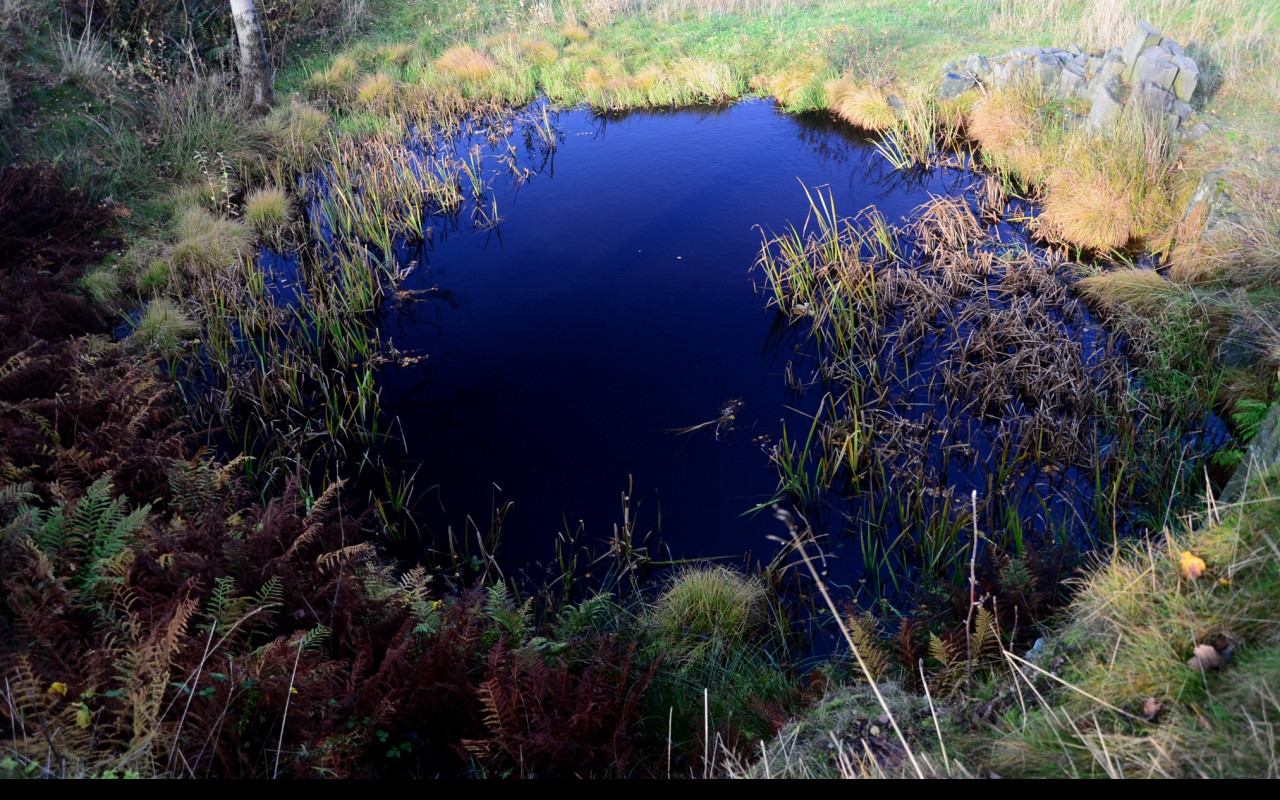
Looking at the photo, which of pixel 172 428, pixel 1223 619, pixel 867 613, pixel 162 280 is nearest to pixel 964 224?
pixel 867 613

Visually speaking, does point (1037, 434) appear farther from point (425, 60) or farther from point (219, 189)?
point (425, 60)

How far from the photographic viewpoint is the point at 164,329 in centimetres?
557

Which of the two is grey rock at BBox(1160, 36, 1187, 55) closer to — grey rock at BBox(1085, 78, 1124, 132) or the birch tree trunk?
grey rock at BBox(1085, 78, 1124, 132)

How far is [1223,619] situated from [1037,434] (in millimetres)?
2728

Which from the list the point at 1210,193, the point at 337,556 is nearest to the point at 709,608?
the point at 337,556

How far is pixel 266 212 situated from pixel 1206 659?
26.2ft

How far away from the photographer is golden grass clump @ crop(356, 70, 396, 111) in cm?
1002

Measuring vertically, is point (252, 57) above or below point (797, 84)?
above

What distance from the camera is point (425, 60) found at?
37.6 ft

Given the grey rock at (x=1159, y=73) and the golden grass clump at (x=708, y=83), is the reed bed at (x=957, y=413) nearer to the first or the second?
the grey rock at (x=1159, y=73)

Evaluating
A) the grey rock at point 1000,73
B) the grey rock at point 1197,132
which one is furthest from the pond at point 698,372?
the grey rock at point 1197,132

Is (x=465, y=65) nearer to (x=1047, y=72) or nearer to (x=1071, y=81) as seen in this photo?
(x=1047, y=72)

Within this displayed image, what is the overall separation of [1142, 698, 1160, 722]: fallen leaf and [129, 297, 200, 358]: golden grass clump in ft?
20.0

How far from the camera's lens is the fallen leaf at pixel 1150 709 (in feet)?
5.94
